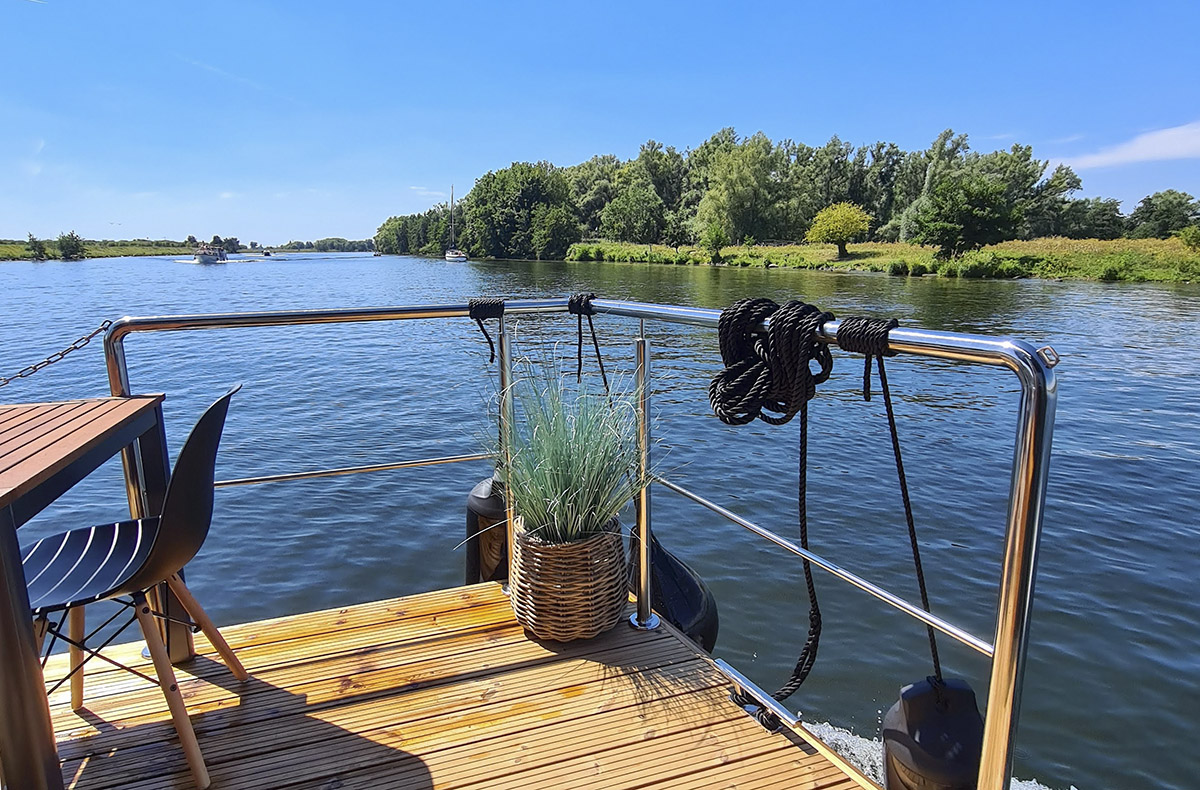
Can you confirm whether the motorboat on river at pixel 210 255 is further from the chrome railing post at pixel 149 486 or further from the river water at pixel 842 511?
the chrome railing post at pixel 149 486

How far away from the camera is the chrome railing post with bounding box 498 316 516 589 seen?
6.80 ft

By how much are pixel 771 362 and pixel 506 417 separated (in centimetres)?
99

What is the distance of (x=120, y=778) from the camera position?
146cm

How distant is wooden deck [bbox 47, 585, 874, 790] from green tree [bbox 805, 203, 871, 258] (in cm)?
4637

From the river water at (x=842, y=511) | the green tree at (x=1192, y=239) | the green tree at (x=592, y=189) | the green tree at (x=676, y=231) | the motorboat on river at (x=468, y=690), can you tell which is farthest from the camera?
the green tree at (x=592, y=189)

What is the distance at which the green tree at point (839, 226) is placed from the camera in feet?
153

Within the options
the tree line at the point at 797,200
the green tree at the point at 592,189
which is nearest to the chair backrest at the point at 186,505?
the tree line at the point at 797,200

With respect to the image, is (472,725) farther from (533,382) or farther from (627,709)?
(533,382)

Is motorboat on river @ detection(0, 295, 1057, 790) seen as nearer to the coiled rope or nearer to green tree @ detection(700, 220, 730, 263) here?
the coiled rope

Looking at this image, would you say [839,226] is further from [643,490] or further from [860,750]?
[643,490]

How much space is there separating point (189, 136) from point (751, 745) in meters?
50.0

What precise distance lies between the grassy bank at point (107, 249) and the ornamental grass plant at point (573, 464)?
9360 centimetres

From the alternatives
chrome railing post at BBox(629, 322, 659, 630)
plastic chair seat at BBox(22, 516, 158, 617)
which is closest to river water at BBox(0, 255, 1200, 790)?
chrome railing post at BBox(629, 322, 659, 630)

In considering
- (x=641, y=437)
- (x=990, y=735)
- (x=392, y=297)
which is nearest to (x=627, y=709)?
(x=641, y=437)
